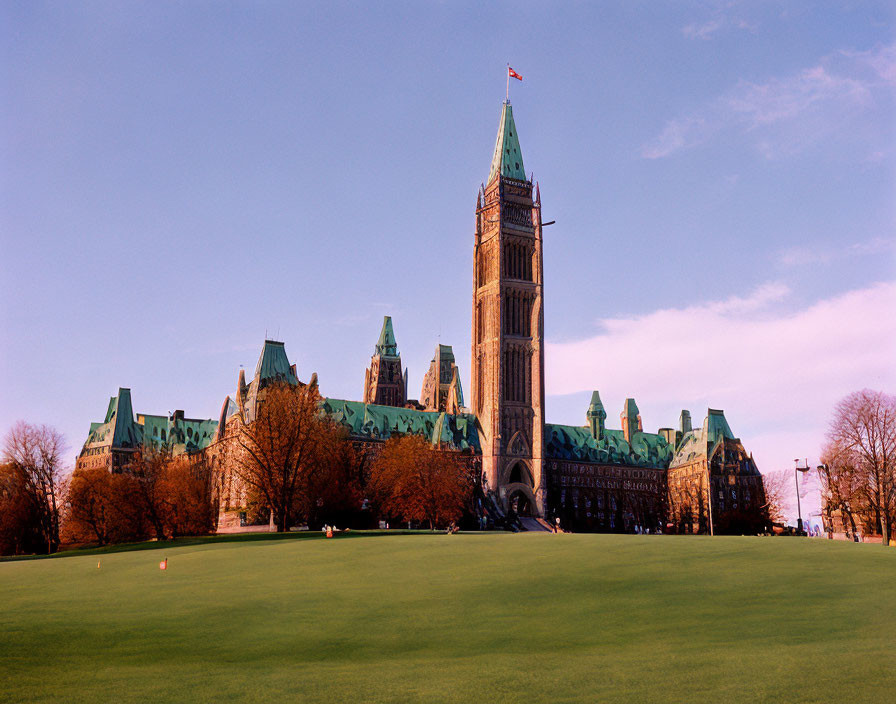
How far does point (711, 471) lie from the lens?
491 feet

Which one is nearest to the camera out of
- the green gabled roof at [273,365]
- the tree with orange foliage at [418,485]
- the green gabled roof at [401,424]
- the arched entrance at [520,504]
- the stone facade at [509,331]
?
the tree with orange foliage at [418,485]

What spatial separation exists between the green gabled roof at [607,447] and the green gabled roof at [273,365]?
Answer: 192 feet

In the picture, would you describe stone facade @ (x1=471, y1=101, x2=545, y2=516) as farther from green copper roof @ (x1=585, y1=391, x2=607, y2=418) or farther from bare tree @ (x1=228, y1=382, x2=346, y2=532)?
bare tree @ (x1=228, y1=382, x2=346, y2=532)

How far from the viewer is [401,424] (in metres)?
146

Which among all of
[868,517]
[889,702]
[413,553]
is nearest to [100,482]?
[413,553]

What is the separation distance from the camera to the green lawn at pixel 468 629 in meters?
16.0

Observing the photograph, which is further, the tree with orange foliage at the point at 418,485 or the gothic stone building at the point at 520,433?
the gothic stone building at the point at 520,433

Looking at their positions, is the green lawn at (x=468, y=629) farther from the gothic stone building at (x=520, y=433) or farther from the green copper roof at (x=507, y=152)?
the green copper roof at (x=507, y=152)

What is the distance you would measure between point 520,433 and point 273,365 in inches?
1689

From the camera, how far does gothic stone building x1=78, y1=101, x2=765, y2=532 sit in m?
136

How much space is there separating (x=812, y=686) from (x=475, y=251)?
136 meters

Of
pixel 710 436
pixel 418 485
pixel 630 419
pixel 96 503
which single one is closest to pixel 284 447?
pixel 418 485

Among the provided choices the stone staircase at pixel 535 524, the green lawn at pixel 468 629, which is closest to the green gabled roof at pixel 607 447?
the stone staircase at pixel 535 524

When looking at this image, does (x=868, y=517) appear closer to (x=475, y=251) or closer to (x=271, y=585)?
(x=271, y=585)
